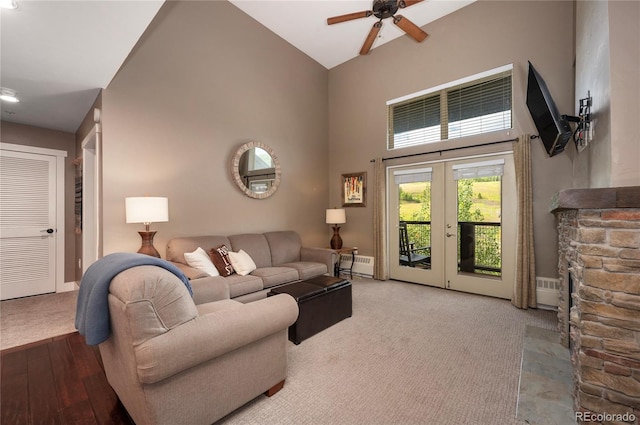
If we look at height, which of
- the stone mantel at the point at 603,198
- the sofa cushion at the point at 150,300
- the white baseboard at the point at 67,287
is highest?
the stone mantel at the point at 603,198

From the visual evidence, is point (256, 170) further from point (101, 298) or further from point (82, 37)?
point (101, 298)

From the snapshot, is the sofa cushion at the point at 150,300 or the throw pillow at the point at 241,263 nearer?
the sofa cushion at the point at 150,300

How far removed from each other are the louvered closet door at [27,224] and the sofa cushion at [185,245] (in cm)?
257

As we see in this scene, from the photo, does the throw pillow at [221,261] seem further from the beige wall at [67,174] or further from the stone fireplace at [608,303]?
the stone fireplace at [608,303]

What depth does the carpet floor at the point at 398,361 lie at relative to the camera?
5.57 ft

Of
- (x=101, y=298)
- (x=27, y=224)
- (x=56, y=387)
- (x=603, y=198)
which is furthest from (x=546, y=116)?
(x=27, y=224)

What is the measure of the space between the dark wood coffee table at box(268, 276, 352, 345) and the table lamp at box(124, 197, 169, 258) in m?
1.45

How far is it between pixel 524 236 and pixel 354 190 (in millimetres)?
2873

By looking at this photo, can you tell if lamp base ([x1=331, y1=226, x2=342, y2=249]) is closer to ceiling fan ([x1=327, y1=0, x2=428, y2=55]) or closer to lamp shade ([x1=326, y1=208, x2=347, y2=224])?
lamp shade ([x1=326, y1=208, x2=347, y2=224])

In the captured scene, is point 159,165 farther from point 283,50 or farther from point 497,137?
point 497,137

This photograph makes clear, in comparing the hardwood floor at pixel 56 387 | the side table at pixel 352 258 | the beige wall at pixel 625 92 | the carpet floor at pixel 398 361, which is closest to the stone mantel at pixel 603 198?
the beige wall at pixel 625 92

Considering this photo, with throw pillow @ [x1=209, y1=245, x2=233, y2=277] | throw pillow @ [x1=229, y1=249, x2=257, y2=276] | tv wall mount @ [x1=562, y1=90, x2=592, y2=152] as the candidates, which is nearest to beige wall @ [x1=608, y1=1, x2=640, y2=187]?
tv wall mount @ [x1=562, y1=90, x2=592, y2=152]

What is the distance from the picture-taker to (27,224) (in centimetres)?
407
